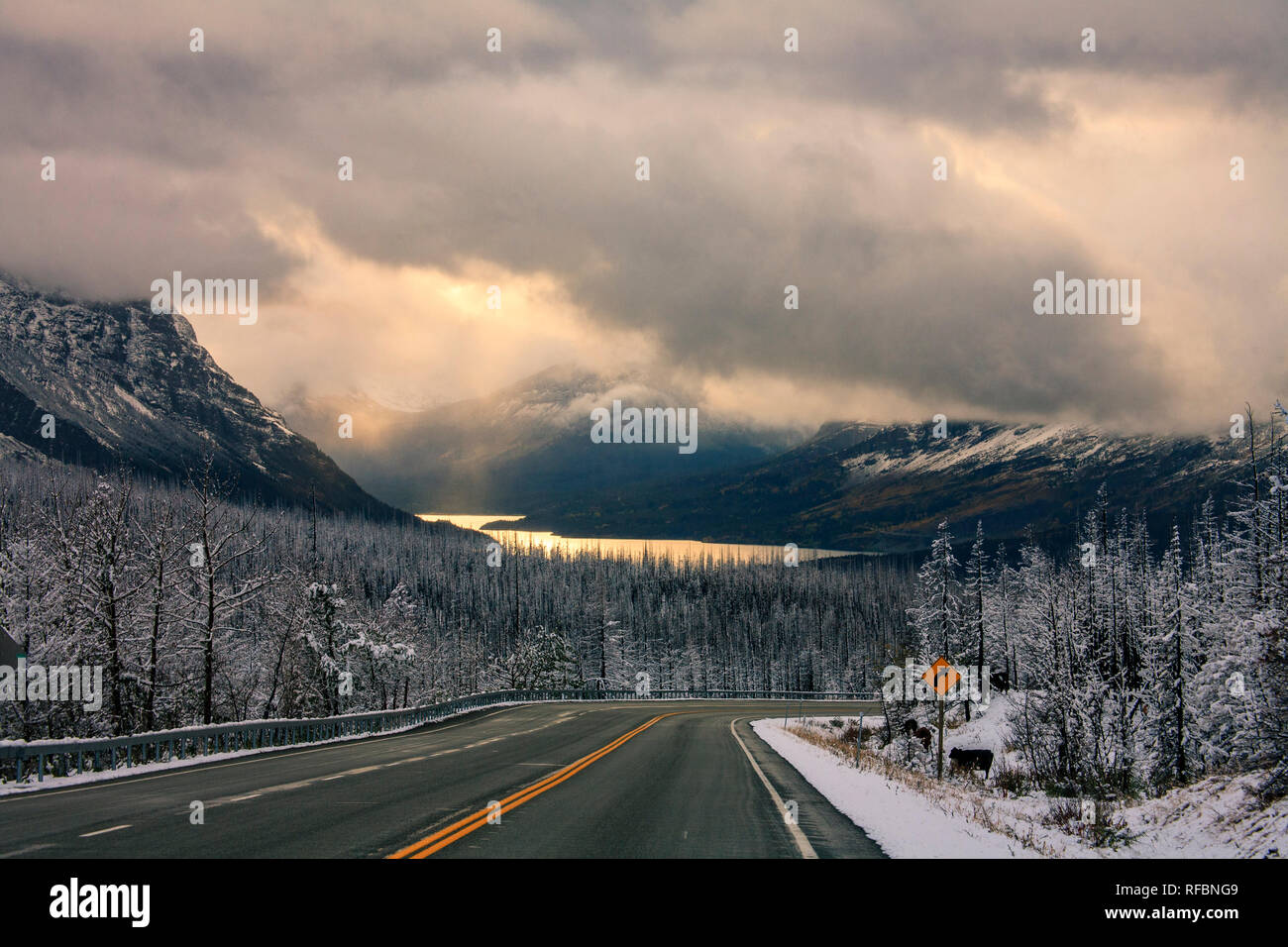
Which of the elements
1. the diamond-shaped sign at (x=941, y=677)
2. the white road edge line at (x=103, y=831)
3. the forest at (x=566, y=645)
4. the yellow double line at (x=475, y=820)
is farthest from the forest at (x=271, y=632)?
the diamond-shaped sign at (x=941, y=677)

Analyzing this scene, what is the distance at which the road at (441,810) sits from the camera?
378 inches

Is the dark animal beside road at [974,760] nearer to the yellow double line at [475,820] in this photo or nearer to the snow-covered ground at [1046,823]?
the snow-covered ground at [1046,823]

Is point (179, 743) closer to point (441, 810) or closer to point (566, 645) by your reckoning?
point (441, 810)

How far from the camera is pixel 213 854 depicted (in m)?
8.85

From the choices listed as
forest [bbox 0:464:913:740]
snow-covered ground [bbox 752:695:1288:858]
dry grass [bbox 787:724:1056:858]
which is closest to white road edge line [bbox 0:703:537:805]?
forest [bbox 0:464:913:740]

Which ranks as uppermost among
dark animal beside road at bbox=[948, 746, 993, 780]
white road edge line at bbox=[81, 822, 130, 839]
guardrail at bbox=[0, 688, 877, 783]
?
white road edge line at bbox=[81, 822, 130, 839]

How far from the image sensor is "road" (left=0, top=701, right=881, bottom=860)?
961cm

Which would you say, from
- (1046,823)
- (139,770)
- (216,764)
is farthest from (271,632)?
(1046,823)

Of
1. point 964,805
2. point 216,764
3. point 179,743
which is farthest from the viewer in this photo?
point 179,743


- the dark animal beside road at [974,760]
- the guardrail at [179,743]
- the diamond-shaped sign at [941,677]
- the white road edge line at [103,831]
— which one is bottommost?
the dark animal beside road at [974,760]

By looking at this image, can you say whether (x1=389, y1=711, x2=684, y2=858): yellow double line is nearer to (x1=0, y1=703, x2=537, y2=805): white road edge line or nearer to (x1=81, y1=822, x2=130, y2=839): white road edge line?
(x1=81, y1=822, x2=130, y2=839): white road edge line

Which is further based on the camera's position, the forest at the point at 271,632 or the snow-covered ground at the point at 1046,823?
the forest at the point at 271,632

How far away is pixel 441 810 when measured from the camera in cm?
1230
